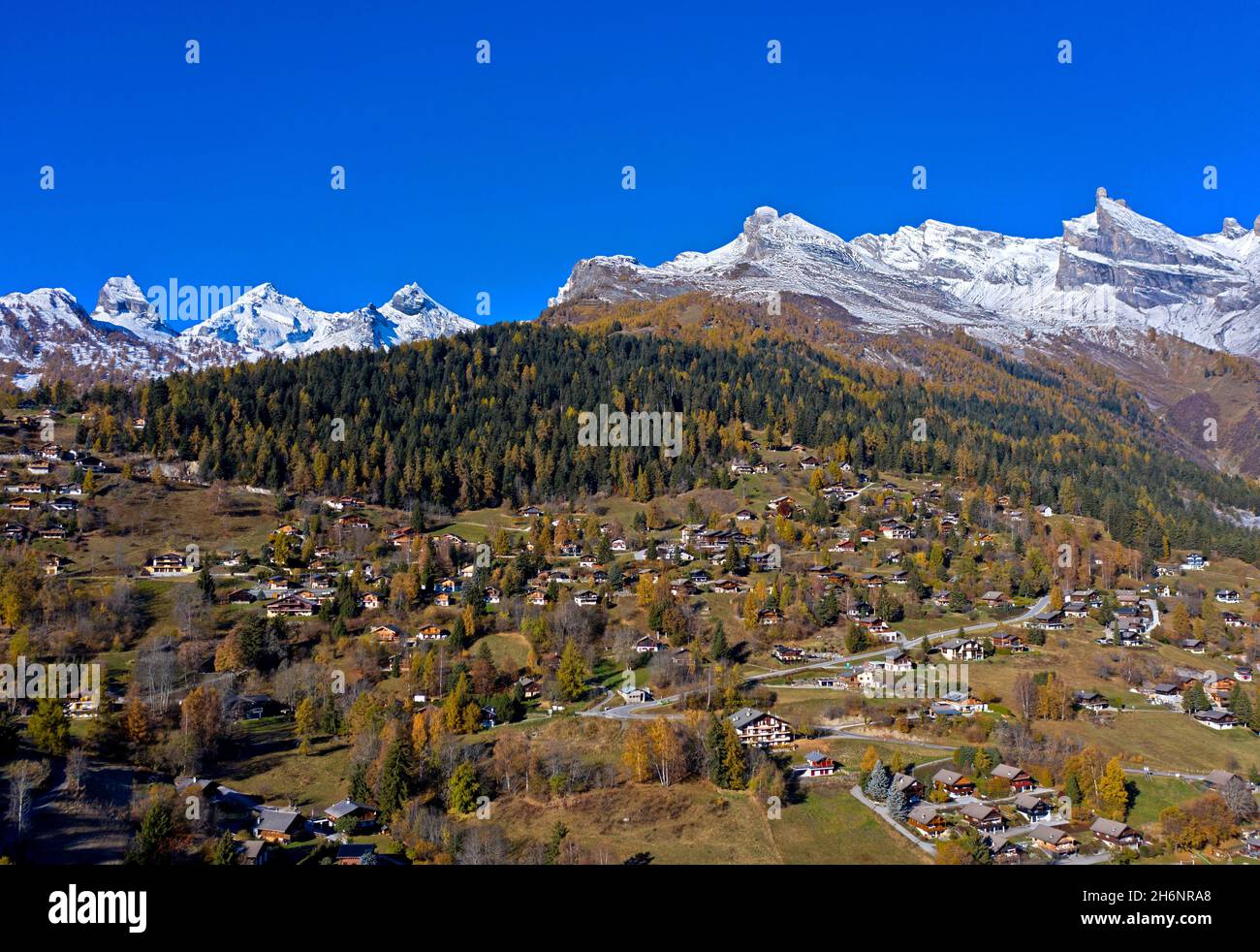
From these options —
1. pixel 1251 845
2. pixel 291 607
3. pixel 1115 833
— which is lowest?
pixel 1251 845

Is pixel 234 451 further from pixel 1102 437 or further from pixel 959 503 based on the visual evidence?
pixel 1102 437

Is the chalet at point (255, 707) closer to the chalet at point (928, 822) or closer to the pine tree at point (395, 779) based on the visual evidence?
the pine tree at point (395, 779)

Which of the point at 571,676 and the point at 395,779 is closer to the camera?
the point at 395,779

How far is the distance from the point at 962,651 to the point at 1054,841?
2371 centimetres

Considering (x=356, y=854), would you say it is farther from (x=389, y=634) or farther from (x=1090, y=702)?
(x=1090, y=702)

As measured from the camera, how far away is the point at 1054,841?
33.7 metres

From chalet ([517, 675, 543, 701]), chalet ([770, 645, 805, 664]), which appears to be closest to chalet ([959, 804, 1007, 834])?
chalet ([770, 645, 805, 664])

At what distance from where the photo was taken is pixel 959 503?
303 feet

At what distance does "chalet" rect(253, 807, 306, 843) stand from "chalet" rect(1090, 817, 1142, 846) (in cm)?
3554

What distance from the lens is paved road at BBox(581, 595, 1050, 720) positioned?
156 ft

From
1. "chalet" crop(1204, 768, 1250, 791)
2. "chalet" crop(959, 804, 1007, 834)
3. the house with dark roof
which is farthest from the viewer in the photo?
"chalet" crop(1204, 768, 1250, 791)

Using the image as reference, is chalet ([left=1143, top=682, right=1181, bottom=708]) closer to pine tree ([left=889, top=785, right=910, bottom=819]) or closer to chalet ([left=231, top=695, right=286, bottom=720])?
pine tree ([left=889, top=785, right=910, bottom=819])

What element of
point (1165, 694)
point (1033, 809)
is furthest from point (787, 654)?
point (1165, 694)

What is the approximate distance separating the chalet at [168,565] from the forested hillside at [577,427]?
22.5m
